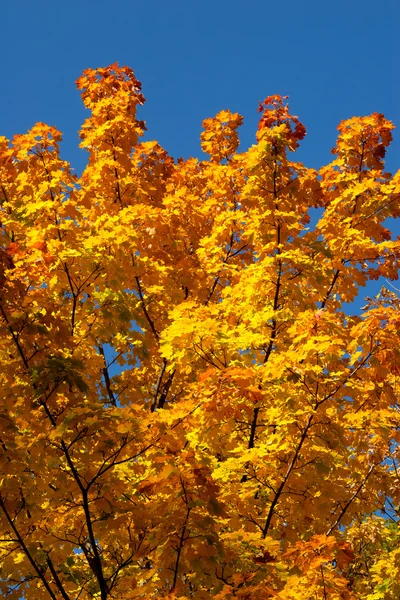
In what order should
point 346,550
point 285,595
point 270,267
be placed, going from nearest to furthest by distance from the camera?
point 285,595
point 346,550
point 270,267

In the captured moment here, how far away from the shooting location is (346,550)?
267 inches

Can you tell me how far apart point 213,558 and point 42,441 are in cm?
215

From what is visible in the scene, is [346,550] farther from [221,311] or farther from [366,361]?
[221,311]

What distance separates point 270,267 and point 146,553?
3839 mm

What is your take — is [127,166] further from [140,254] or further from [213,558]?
[213,558]

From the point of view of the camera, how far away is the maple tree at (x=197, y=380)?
6633 mm

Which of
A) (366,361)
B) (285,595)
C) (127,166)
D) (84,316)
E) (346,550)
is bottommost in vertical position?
(285,595)

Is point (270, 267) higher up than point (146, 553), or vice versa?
point (270, 267)

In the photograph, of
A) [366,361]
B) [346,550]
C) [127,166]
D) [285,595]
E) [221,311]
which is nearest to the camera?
[285,595]

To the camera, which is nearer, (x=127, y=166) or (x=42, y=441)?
(x=42, y=441)

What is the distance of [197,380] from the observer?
9.18 meters

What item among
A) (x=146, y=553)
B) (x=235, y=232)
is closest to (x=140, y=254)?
(x=235, y=232)

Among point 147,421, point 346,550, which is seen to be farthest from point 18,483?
point 346,550

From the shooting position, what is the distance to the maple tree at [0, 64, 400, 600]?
21.8ft
